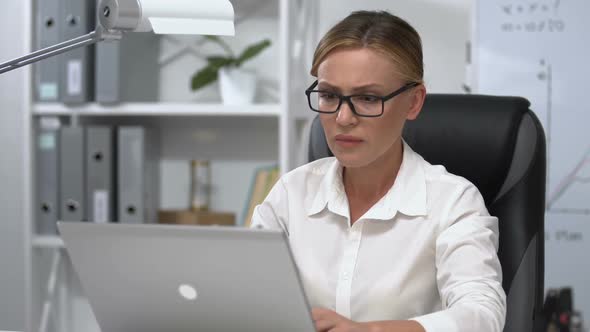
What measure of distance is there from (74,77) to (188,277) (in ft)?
6.02

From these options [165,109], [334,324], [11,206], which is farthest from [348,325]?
[11,206]

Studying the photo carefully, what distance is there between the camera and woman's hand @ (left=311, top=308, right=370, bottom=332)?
3.28 ft

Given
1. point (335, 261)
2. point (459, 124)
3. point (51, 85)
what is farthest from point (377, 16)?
point (51, 85)

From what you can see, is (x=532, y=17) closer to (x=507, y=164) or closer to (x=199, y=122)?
(x=199, y=122)

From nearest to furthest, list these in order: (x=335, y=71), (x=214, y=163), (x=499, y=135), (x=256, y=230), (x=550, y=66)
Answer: (x=256, y=230), (x=335, y=71), (x=499, y=135), (x=550, y=66), (x=214, y=163)

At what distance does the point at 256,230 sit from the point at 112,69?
1850 millimetres

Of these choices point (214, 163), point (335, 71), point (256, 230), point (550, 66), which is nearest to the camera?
point (256, 230)

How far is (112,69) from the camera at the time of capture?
2.60 meters

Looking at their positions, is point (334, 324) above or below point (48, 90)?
below

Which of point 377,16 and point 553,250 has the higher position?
point 377,16

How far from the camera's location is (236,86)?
2.68 meters

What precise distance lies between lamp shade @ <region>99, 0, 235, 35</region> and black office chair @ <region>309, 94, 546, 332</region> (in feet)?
1.41

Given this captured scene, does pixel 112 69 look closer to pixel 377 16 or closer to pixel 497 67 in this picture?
pixel 497 67

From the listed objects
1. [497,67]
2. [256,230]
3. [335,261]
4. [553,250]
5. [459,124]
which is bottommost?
[553,250]
